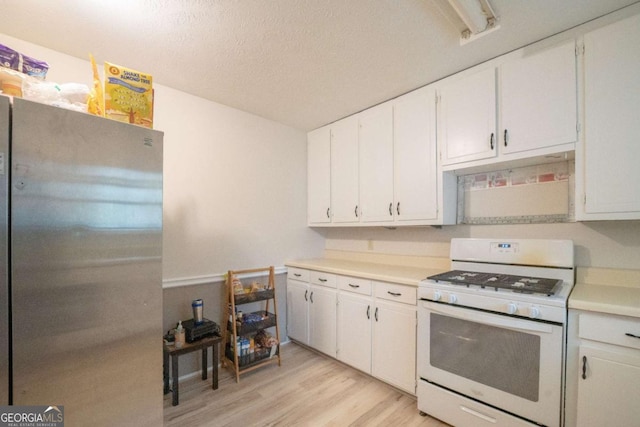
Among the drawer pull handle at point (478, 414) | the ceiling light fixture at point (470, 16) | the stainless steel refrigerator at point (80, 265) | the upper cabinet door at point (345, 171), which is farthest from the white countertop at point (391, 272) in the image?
the ceiling light fixture at point (470, 16)

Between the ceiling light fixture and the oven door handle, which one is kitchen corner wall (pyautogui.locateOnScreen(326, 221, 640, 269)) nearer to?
the oven door handle

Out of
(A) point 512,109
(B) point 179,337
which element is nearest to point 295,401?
(B) point 179,337

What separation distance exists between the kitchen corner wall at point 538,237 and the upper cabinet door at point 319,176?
52cm

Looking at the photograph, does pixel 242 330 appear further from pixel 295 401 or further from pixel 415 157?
pixel 415 157

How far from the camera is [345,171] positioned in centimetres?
293

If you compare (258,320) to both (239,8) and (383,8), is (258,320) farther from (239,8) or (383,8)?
(383,8)

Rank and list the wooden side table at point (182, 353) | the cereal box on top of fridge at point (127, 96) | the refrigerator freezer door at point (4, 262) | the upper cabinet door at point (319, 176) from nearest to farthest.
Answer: the refrigerator freezer door at point (4, 262) < the cereal box on top of fridge at point (127, 96) < the wooden side table at point (182, 353) < the upper cabinet door at point (319, 176)

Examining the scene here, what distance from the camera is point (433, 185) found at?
2.22m

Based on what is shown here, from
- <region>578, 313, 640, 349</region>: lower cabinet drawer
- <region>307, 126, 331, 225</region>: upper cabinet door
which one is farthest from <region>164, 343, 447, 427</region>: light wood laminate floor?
<region>307, 126, 331, 225</region>: upper cabinet door

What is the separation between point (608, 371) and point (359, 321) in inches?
59.0

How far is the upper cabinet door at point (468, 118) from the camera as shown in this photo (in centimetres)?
192

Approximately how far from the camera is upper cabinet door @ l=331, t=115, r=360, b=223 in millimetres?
2836

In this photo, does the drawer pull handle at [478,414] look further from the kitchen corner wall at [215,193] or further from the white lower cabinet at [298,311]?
the kitchen corner wall at [215,193]

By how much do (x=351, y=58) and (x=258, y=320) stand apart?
2315 mm
